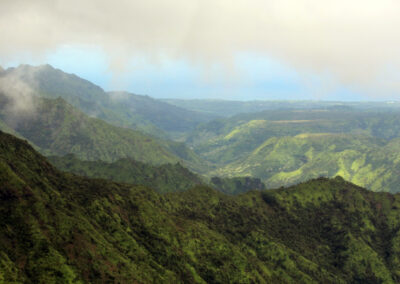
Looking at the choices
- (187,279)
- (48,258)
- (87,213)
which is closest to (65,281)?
(48,258)

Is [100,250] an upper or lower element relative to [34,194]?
lower

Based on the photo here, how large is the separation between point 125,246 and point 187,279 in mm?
36286

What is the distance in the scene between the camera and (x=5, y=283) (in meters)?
126

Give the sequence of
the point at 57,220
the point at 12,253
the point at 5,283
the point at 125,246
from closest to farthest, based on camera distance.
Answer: the point at 5,283, the point at 12,253, the point at 57,220, the point at 125,246

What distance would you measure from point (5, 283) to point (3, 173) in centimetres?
5752

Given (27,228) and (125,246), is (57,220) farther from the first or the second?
(125,246)

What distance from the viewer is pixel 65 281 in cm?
14362

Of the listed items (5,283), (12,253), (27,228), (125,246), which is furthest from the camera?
(125,246)

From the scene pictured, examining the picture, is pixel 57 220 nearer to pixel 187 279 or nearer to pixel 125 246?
pixel 125 246

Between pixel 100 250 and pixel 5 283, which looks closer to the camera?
pixel 5 283

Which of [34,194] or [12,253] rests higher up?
[34,194]

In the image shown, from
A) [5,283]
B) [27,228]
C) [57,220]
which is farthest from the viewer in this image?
[57,220]

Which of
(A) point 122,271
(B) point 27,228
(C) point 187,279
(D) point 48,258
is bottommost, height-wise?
(C) point 187,279

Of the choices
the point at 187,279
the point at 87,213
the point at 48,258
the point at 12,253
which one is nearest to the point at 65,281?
the point at 48,258
